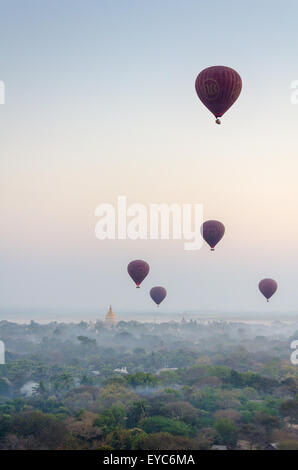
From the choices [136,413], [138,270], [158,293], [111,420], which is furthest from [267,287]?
[111,420]

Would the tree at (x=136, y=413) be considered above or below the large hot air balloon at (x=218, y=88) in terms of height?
below

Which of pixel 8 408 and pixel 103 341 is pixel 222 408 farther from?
pixel 103 341

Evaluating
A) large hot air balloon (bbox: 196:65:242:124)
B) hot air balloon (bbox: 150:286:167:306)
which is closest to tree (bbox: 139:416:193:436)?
large hot air balloon (bbox: 196:65:242:124)

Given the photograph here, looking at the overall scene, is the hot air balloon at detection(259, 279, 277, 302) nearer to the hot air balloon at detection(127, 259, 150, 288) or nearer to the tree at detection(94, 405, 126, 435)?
the hot air balloon at detection(127, 259, 150, 288)

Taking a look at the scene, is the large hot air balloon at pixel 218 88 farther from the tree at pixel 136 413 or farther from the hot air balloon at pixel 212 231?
the tree at pixel 136 413

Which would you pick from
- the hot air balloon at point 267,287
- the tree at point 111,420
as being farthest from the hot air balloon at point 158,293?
the tree at point 111,420

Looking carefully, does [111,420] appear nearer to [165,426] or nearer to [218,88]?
[165,426]
